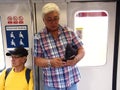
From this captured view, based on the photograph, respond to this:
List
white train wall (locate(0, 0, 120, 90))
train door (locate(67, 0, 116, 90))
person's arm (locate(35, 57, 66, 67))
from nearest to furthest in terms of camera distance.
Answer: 1. person's arm (locate(35, 57, 66, 67))
2. white train wall (locate(0, 0, 120, 90))
3. train door (locate(67, 0, 116, 90))

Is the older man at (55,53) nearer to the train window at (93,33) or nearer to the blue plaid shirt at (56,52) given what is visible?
the blue plaid shirt at (56,52)

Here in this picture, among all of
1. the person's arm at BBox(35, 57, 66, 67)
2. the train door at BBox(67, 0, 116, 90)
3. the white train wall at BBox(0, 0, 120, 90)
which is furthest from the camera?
the train door at BBox(67, 0, 116, 90)

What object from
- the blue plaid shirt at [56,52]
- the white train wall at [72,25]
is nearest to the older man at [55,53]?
the blue plaid shirt at [56,52]

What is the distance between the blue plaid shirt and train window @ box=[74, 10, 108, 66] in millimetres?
432

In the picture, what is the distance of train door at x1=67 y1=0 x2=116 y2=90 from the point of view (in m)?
2.58

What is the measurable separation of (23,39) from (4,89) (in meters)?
0.54

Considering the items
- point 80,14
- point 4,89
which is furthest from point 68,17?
point 4,89

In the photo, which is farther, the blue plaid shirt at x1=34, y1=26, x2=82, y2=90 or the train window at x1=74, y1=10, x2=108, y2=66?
the train window at x1=74, y1=10, x2=108, y2=66

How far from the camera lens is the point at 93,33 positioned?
2680mm

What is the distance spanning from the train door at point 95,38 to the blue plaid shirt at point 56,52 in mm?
438

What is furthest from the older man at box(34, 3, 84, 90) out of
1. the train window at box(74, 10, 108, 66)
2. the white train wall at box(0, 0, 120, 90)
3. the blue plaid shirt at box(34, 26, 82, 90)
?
the train window at box(74, 10, 108, 66)

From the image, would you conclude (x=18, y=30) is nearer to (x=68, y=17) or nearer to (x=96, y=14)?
(x=68, y=17)

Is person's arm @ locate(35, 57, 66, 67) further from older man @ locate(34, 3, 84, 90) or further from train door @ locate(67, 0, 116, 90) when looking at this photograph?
train door @ locate(67, 0, 116, 90)

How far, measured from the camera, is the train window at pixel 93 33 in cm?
261
